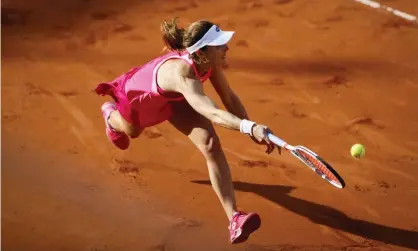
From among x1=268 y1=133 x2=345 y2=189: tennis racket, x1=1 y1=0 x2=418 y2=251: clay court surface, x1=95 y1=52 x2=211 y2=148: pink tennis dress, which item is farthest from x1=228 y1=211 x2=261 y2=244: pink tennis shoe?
x1=95 y1=52 x2=211 y2=148: pink tennis dress

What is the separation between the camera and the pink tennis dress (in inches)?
168

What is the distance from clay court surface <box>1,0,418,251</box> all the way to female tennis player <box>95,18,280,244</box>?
47 centimetres

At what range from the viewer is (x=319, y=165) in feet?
12.2

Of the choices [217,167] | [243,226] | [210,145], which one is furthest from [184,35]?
[243,226]

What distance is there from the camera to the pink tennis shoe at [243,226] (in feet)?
13.4

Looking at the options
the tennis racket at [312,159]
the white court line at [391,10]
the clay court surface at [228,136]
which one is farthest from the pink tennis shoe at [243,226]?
the white court line at [391,10]

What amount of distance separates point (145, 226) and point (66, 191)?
0.78 m

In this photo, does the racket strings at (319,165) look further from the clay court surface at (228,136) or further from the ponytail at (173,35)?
the ponytail at (173,35)

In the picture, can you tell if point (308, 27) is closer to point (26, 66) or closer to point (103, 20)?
point (103, 20)

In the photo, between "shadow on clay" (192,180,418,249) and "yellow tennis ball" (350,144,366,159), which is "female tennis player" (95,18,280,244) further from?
"yellow tennis ball" (350,144,366,159)

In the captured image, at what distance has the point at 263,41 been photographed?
717 centimetres

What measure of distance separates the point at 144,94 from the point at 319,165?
1.31 meters

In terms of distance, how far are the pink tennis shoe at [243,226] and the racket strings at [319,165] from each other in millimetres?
569

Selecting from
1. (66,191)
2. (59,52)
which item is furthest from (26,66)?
(66,191)
